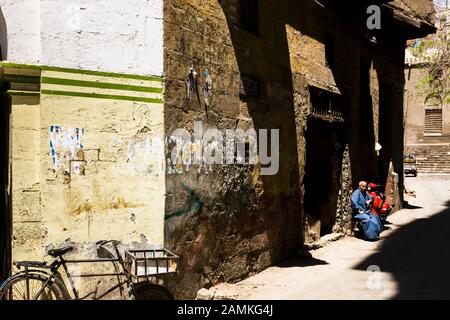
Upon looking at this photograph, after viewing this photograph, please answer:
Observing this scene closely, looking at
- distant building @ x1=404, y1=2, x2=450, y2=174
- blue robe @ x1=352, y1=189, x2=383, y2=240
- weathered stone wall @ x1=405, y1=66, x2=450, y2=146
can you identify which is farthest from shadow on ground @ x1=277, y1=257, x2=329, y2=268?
weathered stone wall @ x1=405, y1=66, x2=450, y2=146

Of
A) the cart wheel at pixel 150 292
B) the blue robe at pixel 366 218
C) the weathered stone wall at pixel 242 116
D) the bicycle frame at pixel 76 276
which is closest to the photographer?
the bicycle frame at pixel 76 276

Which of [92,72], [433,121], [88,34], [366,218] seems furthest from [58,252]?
[433,121]

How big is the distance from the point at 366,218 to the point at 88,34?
800 cm

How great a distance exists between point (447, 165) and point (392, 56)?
22.4 meters

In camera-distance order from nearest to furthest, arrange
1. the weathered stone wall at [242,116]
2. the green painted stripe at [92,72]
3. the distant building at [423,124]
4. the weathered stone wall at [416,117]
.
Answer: the green painted stripe at [92,72]
the weathered stone wall at [242,116]
the distant building at [423,124]
the weathered stone wall at [416,117]

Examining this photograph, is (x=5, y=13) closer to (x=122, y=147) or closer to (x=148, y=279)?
(x=122, y=147)

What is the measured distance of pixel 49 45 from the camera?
540 centimetres

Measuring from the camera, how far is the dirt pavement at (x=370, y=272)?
277 inches

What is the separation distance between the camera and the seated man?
1146 centimetres

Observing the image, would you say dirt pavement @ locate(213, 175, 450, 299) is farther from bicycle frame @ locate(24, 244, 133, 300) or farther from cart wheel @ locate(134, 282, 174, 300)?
bicycle frame @ locate(24, 244, 133, 300)

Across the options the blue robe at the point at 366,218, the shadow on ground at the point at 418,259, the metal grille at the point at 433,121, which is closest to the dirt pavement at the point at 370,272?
the shadow on ground at the point at 418,259

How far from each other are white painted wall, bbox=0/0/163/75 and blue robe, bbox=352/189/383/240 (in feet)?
23.7

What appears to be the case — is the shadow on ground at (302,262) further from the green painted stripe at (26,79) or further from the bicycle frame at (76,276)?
the green painted stripe at (26,79)
